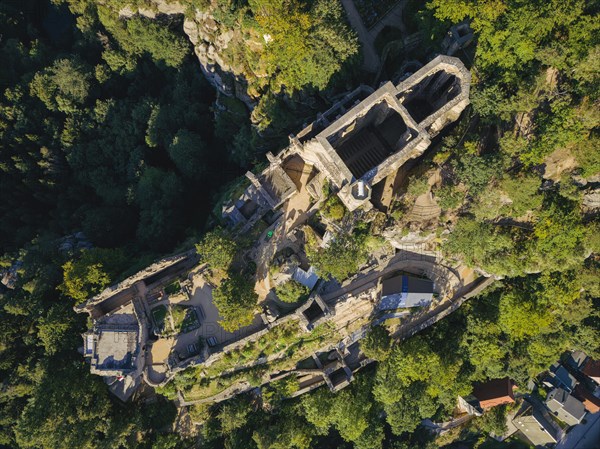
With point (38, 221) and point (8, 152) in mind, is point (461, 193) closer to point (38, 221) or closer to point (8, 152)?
point (38, 221)

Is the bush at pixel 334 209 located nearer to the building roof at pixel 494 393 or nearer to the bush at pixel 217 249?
the bush at pixel 217 249

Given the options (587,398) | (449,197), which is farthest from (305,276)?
(587,398)

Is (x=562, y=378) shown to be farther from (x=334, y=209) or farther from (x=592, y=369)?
(x=334, y=209)

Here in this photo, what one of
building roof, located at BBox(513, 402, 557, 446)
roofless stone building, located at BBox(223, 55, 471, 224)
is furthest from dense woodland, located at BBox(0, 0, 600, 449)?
building roof, located at BBox(513, 402, 557, 446)

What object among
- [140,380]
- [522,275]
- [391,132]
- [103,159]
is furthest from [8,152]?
[522,275]

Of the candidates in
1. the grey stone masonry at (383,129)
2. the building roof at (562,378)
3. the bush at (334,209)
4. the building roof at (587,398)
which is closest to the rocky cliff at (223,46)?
the grey stone masonry at (383,129)
